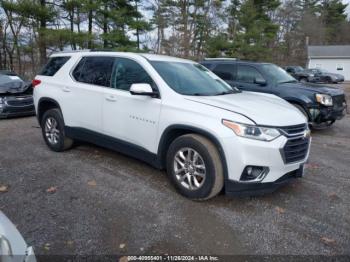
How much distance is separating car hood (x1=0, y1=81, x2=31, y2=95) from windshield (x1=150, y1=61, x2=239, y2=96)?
6369 millimetres

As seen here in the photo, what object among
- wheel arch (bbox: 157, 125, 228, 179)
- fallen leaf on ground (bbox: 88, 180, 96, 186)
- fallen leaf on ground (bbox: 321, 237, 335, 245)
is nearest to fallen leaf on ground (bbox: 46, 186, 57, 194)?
fallen leaf on ground (bbox: 88, 180, 96, 186)

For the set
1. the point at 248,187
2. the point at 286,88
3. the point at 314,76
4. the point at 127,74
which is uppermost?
the point at 314,76

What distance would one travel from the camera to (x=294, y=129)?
3705 mm

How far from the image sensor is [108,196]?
157 inches

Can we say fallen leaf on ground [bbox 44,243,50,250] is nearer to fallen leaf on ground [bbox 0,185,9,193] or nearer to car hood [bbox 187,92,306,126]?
fallen leaf on ground [bbox 0,185,9,193]

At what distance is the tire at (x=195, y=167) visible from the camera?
11.7 feet

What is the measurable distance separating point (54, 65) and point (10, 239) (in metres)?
4.54

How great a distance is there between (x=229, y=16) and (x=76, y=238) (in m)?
32.8

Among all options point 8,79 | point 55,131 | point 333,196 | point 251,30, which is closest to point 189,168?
point 333,196

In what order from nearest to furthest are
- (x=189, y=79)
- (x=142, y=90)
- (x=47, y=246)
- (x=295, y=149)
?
(x=47, y=246) → (x=295, y=149) → (x=142, y=90) → (x=189, y=79)

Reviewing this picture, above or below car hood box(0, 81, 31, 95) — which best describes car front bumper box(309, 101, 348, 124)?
below

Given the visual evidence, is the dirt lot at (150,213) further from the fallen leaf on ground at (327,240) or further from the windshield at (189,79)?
the windshield at (189,79)

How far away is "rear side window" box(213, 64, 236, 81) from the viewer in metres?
8.59

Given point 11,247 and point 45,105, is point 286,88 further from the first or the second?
point 11,247
